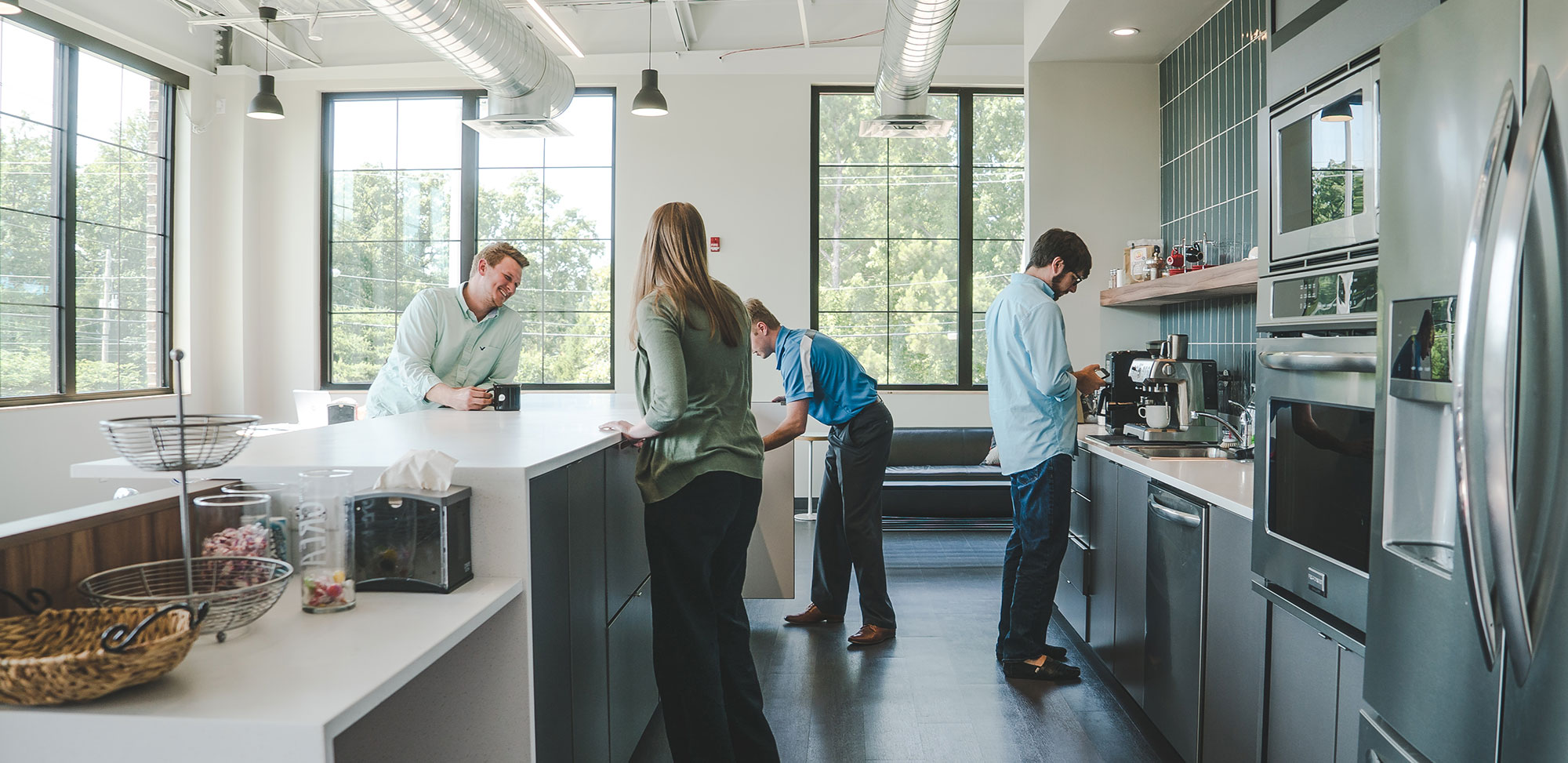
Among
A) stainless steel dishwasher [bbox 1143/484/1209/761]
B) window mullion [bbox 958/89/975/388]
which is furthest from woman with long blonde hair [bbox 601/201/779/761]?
window mullion [bbox 958/89/975/388]

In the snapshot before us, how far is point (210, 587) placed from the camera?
1435 mm

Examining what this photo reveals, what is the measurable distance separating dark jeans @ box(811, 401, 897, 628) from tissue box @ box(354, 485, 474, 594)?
7.43 ft

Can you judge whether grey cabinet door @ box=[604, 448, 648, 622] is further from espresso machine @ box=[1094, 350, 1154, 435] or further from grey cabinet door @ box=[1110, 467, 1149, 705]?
espresso machine @ box=[1094, 350, 1154, 435]

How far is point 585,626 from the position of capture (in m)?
2.09

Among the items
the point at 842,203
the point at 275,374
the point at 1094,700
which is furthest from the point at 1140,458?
the point at 275,374

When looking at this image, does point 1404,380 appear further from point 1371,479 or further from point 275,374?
point 275,374

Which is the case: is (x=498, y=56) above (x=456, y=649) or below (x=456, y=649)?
above

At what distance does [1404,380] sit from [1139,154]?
368cm

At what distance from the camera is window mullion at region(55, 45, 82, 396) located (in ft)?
19.2

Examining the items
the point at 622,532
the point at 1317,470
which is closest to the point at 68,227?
the point at 622,532

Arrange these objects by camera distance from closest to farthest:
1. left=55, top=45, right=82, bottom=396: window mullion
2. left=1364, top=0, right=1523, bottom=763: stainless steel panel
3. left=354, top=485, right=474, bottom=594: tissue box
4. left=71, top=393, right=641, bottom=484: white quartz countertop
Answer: left=1364, top=0, right=1523, bottom=763: stainless steel panel → left=354, top=485, right=474, bottom=594: tissue box → left=71, top=393, right=641, bottom=484: white quartz countertop → left=55, top=45, right=82, bottom=396: window mullion

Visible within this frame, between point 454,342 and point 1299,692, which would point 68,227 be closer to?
point 454,342

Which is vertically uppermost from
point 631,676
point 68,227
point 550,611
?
point 68,227

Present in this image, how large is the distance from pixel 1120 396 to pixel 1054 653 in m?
1.08
